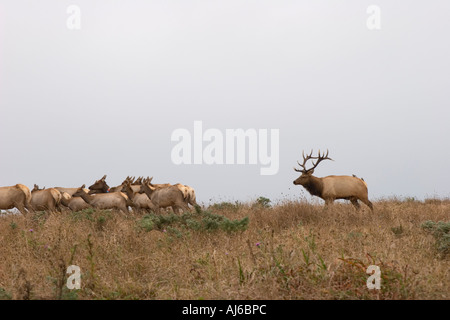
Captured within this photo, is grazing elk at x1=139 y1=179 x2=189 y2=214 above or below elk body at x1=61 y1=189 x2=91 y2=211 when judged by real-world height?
above

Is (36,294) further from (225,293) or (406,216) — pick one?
(406,216)

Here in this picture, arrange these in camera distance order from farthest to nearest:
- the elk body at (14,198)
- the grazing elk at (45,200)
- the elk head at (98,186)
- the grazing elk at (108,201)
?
the elk head at (98,186) → the grazing elk at (45,200) → the grazing elk at (108,201) → the elk body at (14,198)

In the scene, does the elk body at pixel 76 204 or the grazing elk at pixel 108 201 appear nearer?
the grazing elk at pixel 108 201

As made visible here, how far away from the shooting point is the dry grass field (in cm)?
457

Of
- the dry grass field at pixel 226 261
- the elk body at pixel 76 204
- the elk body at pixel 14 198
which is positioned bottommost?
the elk body at pixel 76 204

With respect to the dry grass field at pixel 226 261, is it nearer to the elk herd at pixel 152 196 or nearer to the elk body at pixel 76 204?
the elk herd at pixel 152 196

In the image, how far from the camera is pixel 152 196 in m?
15.5

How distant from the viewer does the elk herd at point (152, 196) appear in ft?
49.1

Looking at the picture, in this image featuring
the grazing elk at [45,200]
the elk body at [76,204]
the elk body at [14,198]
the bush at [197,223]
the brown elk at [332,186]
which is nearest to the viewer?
the bush at [197,223]

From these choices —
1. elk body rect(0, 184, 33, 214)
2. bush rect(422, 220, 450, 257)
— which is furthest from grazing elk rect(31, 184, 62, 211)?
bush rect(422, 220, 450, 257)
